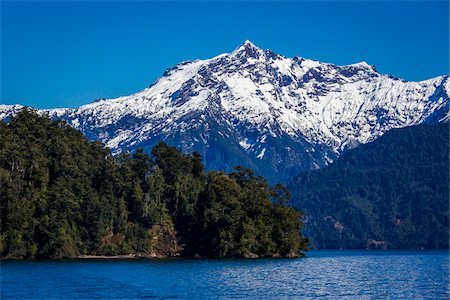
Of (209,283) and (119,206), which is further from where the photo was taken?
(119,206)

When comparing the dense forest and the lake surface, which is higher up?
the dense forest

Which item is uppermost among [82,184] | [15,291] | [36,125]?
[36,125]

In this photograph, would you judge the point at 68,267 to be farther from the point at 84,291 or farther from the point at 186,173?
the point at 186,173

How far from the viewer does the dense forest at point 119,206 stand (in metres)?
150

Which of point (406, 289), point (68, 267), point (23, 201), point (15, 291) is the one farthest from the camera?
point (23, 201)

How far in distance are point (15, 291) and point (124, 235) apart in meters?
85.1

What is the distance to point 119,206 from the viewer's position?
6540 inches

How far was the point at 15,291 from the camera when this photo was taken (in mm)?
80062

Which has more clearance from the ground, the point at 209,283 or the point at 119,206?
the point at 119,206

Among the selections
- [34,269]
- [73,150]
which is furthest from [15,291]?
[73,150]

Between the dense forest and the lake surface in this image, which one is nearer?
the lake surface

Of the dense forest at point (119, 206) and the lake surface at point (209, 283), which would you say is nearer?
the lake surface at point (209, 283)

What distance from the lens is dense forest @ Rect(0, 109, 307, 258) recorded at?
14975 centimetres

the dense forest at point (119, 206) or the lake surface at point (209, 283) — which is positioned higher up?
the dense forest at point (119, 206)
